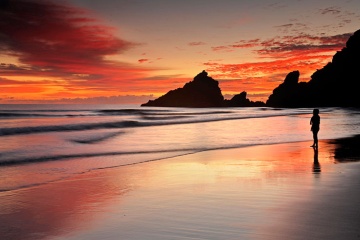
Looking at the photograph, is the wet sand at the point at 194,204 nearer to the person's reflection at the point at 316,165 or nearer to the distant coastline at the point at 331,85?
the person's reflection at the point at 316,165

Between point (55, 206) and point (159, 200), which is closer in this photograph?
point (55, 206)

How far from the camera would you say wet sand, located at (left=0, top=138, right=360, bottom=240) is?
5180 millimetres

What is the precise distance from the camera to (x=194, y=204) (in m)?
6.64

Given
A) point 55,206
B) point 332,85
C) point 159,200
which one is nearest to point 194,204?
point 159,200

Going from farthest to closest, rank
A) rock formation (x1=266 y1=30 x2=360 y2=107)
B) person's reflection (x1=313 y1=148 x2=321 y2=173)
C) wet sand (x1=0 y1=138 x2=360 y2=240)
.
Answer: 1. rock formation (x1=266 y1=30 x2=360 y2=107)
2. person's reflection (x1=313 y1=148 x2=321 y2=173)
3. wet sand (x1=0 y1=138 x2=360 y2=240)

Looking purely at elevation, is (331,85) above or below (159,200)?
Result: above

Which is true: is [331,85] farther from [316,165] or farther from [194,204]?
[194,204]

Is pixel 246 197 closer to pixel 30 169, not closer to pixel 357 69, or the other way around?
pixel 30 169

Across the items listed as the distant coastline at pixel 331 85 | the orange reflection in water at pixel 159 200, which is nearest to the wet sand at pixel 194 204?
the orange reflection in water at pixel 159 200

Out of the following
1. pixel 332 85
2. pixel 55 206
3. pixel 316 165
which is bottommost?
pixel 316 165

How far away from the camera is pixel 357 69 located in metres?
148

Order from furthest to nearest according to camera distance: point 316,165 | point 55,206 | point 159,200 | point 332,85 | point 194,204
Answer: point 332,85, point 316,165, point 159,200, point 55,206, point 194,204

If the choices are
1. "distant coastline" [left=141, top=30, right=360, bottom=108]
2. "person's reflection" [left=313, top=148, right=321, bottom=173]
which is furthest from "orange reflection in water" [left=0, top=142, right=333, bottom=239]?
"distant coastline" [left=141, top=30, right=360, bottom=108]

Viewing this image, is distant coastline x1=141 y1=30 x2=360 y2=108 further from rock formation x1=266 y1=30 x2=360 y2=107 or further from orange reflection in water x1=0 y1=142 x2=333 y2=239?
orange reflection in water x1=0 y1=142 x2=333 y2=239
